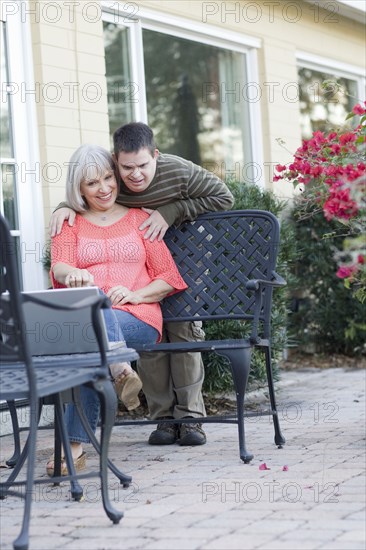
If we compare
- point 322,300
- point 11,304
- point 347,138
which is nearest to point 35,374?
point 11,304

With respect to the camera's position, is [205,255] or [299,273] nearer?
[205,255]

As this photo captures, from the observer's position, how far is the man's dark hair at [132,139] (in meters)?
4.61

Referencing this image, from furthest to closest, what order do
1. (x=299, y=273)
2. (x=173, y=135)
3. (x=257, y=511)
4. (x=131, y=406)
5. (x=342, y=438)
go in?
(x=173, y=135) → (x=299, y=273) → (x=342, y=438) → (x=131, y=406) → (x=257, y=511)

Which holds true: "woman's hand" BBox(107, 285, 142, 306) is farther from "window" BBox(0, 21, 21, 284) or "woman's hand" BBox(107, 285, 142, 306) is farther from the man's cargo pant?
"window" BBox(0, 21, 21, 284)

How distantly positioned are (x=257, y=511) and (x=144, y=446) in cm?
→ 156

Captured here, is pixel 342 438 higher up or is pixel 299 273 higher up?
pixel 299 273

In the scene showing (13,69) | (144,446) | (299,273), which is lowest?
(144,446)

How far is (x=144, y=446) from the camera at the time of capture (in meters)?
4.82

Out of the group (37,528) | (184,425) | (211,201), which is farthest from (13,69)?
(37,528)

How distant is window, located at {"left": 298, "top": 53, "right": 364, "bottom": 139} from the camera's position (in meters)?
9.38

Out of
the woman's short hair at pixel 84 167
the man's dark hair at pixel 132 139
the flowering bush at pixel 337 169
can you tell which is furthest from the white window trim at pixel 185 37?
the flowering bush at pixel 337 169

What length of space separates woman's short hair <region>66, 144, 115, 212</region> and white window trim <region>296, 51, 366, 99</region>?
459 centimetres

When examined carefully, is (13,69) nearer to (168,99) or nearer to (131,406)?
(131,406)

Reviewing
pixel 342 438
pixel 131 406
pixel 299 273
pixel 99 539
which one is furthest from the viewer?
pixel 299 273
